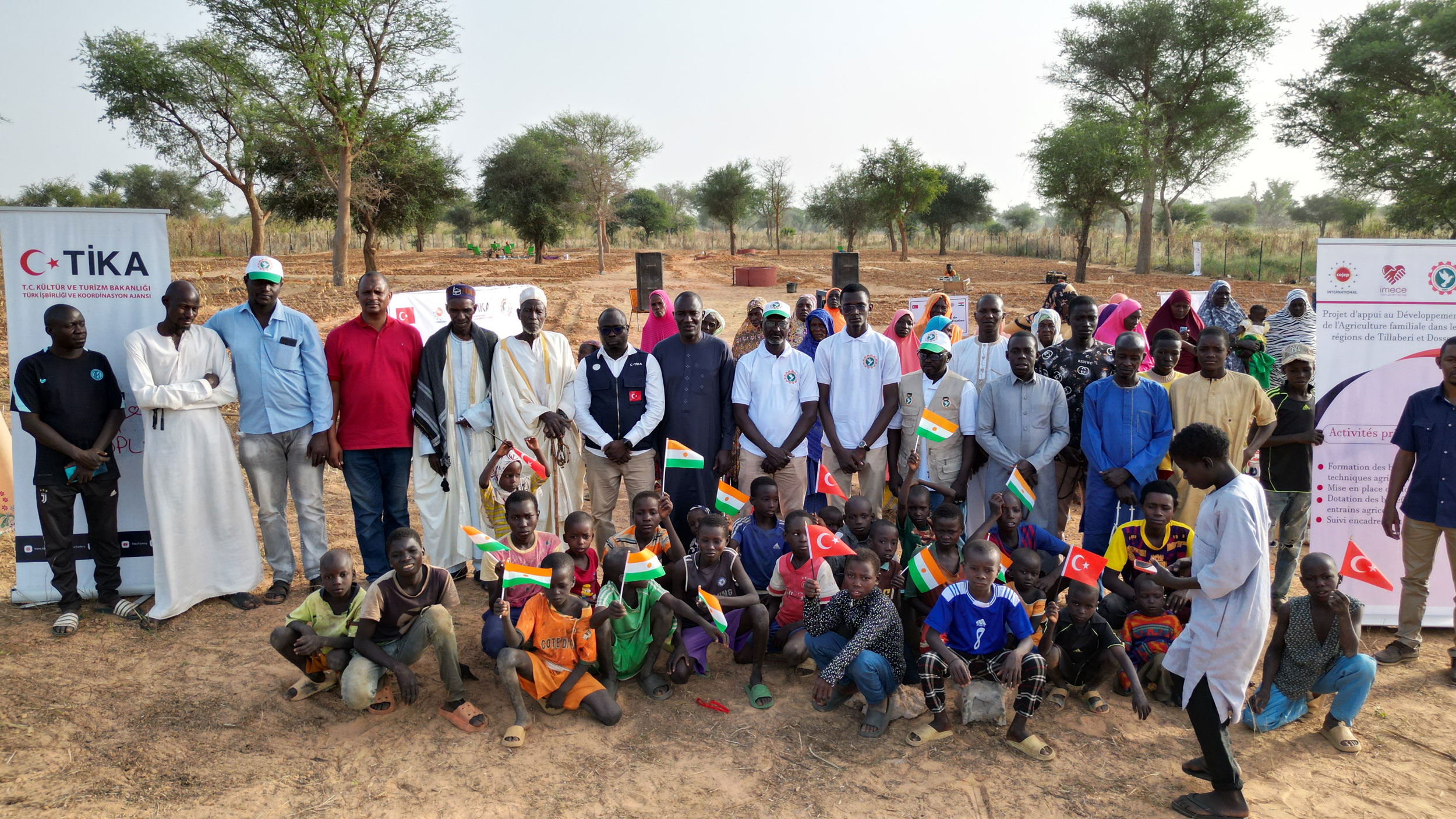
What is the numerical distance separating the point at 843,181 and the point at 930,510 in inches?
1607

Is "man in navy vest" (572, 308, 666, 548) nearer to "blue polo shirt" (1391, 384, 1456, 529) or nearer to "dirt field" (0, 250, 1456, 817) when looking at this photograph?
"dirt field" (0, 250, 1456, 817)

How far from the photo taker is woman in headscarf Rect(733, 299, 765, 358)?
761cm

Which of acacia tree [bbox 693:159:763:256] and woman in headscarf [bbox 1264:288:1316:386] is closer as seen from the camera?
woman in headscarf [bbox 1264:288:1316:386]

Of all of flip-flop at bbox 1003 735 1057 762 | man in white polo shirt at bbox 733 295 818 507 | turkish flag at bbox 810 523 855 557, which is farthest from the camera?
man in white polo shirt at bbox 733 295 818 507

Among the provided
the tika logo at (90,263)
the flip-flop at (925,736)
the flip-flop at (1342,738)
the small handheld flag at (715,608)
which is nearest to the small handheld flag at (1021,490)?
the flip-flop at (925,736)

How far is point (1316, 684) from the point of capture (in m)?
4.15

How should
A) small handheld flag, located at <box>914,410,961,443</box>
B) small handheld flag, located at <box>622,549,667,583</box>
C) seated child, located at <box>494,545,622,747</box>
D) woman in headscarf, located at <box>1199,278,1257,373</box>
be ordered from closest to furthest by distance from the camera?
seated child, located at <box>494,545,622,747</box> → small handheld flag, located at <box>622,549,667,583</box> → small handheld flag, located at <box>914,410,961,443</box> → woman in headscarf, located at <box>1199,278,1257,373</box>

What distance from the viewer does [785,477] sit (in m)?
5.75

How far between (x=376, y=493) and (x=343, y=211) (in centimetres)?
2295

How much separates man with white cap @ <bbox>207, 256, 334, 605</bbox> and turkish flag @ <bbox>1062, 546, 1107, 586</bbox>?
185 inches

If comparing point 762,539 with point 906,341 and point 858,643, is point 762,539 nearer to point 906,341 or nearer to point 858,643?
point 858,643

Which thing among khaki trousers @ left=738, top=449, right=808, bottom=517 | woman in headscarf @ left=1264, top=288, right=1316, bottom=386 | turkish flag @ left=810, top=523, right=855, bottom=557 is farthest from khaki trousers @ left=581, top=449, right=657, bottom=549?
woman in headscarf @ left=1264, top=288, right=1316, bottom=386

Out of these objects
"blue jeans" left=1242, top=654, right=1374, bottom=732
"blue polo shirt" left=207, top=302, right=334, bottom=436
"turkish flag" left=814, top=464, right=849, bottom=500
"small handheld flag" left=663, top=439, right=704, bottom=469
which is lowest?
"blue jeans" left=1242, top=654, right=1374, bottom=732

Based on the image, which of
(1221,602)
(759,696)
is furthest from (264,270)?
(1221,602)
